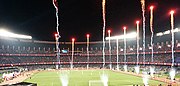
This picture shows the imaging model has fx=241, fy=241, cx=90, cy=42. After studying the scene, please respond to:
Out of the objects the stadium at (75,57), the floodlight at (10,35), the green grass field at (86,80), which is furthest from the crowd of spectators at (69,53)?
the green grass field at (86,80)

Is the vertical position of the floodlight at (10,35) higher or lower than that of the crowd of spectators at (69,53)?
higher

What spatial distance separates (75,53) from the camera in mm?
143750

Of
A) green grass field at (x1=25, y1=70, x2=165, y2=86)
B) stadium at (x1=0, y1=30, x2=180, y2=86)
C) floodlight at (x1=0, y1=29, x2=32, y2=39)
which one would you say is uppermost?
floodlight at (x1=0, y1=29, x2=32, y2=39)

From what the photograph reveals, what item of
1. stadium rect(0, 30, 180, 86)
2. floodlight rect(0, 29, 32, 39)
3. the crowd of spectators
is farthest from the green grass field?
floodlight rect(0, 29, 32, 39)

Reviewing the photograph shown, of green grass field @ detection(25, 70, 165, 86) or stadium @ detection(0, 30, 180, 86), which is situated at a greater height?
stadium @ detection(0, 30, 180, 86)

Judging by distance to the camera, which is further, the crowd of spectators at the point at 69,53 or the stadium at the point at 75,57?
the crowd of spectators at the point at 69,53

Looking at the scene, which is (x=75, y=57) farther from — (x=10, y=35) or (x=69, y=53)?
(x=10, y=35)

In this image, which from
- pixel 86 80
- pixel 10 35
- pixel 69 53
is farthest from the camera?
pixel 69 53

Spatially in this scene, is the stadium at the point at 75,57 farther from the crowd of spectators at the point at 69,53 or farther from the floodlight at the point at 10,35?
the floodlight at the point at 10,35

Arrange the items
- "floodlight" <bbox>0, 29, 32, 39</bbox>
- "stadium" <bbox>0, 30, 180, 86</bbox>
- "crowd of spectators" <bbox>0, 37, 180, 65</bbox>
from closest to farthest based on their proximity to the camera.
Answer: "stadium" <bbox>0, 30, 180, 86</bbox>
"crowd of spectators" <bbox>0, 37, 180, 65</bbox>
"floodlight" <bbox>0, 29, 32, 39</bbox>

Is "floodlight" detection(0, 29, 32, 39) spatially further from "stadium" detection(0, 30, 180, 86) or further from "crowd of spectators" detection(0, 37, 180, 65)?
"crowd of spectators" detection(0, 37, 180, 65)

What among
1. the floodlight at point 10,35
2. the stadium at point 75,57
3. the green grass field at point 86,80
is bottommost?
the green grass field at point 86,80

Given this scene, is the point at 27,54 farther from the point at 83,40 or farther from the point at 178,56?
the point at 178,56

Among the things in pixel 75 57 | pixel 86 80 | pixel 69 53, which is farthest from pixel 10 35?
pixel 86 80
